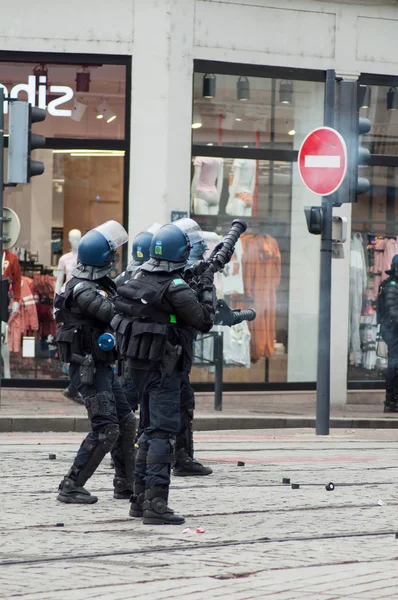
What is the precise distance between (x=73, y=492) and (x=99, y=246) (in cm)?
167

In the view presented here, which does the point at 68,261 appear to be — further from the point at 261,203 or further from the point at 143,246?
the point at 143,246

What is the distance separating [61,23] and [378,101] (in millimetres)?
4863

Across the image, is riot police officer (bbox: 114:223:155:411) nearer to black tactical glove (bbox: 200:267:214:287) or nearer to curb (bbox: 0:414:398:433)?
black tactical glove (bbox: 200:267:214:287)

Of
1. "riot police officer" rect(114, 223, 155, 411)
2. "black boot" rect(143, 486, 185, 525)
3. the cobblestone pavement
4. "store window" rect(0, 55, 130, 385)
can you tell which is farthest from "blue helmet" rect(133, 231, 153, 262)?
"store window" rect(0, 55, 130, 385)

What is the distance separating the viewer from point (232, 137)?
19.0 metres

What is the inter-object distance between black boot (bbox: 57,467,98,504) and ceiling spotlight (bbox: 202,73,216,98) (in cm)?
1028

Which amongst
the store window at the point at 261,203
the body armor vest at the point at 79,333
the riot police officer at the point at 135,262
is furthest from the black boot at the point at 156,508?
the store window at the point at 261,203

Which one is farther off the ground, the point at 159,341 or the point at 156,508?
the point at 159,341

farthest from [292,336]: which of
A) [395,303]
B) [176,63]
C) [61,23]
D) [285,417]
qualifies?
[61,23]

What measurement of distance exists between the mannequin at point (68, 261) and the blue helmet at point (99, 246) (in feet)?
29.5

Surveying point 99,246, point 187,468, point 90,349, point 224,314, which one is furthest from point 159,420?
point 224,314

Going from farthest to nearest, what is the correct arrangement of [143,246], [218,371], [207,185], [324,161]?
[207,185]
[218,371]
[324,161]
[143,246]

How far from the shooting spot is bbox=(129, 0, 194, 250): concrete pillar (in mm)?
18078

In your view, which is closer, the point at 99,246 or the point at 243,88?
the point at 99,246
